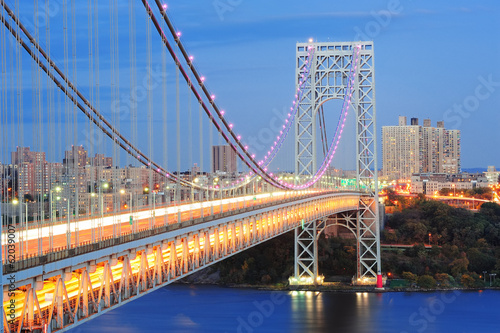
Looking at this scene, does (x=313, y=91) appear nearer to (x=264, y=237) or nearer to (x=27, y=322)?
(x=264, y=237)

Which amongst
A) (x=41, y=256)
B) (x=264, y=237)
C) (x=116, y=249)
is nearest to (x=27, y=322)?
(x=41, y=256)

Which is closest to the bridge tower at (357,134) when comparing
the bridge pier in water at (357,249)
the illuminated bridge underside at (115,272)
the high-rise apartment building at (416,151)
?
the bridge pier in water at (357,249)

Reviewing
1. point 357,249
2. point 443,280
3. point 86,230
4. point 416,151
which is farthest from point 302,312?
point 416,151

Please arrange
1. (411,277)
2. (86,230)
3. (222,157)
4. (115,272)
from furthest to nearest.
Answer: (411,277) → (222,157) → (86,230) → (115,272)

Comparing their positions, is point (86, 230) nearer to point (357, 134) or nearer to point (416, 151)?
point (357, 134)

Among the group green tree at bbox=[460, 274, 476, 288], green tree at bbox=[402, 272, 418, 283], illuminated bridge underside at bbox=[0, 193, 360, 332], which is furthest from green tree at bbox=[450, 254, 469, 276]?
illuminated bridge underside at bbox=[0, 193, 360, 332]

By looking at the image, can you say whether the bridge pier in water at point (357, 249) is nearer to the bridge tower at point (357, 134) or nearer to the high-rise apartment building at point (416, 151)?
the bridge tower at point (357, 134)
